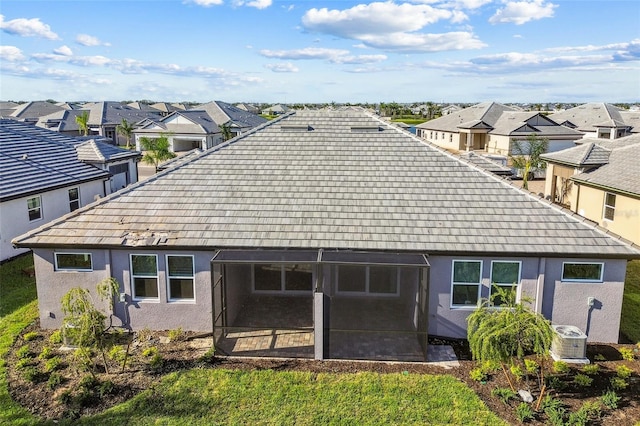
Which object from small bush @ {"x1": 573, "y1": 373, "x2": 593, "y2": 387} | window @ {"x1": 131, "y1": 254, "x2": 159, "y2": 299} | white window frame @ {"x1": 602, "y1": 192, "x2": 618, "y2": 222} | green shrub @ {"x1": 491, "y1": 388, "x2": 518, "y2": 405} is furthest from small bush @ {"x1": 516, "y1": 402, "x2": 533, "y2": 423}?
white window frame @ {"x1": 602, "y1": 192, "x2": 618, "y2": 222}

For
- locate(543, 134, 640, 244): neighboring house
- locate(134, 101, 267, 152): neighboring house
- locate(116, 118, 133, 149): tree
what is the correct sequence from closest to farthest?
1. locate(543, 134, 640, 244): neighboring house
2. locate(134, 101, 267, 152): neighboring house
3. locate(116, 118, 133, 149): tree

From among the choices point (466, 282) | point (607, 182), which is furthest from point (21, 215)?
point (607, 182)

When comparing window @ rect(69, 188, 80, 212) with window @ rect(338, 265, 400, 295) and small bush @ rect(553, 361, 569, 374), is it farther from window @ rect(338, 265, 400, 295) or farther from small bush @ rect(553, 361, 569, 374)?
small bush @ rect(553, 361, 569, 374)

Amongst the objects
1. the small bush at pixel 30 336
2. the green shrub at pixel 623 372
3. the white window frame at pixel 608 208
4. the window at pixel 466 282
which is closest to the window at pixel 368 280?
the window at pixel 466 282

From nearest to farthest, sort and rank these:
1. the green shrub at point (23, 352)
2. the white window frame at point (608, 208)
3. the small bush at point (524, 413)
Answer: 1. the small bush at point (524, 413)
2. the green shrub at point (23, 352)
3. the white window frame at point (608, 208)

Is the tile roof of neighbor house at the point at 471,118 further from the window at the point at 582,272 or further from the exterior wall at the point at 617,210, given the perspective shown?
the window at the point at 582,272
